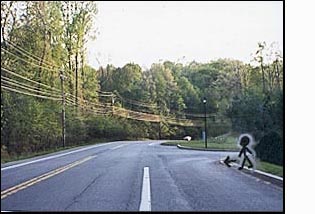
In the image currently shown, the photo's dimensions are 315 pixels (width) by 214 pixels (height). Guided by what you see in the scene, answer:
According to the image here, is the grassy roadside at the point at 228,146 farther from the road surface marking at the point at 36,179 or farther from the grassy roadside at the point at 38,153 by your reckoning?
the road surface marking at the point at 36,179

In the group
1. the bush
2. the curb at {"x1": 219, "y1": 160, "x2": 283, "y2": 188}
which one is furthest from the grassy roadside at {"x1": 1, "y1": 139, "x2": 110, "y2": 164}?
the bush

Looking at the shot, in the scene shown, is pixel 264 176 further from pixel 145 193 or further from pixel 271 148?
pixel 145 193

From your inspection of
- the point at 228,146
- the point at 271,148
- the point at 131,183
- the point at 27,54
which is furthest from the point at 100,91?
the point at 271,148

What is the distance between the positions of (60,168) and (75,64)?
811 millimetres

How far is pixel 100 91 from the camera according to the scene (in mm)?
4906

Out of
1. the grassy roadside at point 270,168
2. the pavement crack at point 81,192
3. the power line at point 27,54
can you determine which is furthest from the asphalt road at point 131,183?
the power line at point 27,54

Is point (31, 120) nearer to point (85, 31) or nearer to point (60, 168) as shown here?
point (60, 168)

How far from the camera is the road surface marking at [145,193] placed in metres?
4.47

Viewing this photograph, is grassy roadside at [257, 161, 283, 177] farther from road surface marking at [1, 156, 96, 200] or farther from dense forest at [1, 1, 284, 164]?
road surface marking at [1, 156, 96, 200]

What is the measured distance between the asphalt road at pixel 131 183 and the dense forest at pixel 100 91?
0.46ft

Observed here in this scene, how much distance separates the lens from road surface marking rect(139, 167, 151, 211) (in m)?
4.47

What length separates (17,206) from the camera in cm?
457

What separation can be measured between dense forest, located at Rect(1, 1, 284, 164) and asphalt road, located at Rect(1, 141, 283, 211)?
14 centimetres
